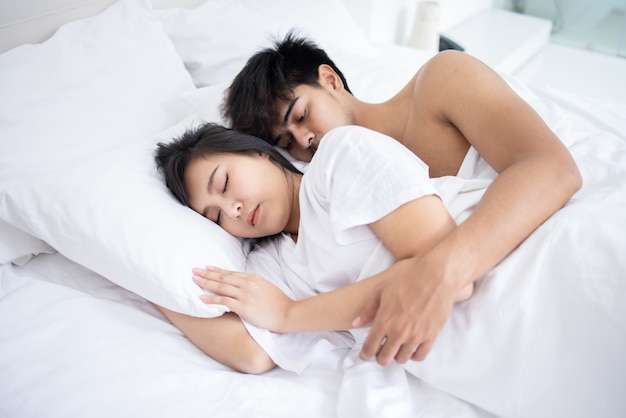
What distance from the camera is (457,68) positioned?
44.6 inches

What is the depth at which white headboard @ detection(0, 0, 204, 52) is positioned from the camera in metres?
1.28

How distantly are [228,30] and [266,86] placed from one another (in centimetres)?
45

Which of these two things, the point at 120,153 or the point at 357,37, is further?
the point at 357,37

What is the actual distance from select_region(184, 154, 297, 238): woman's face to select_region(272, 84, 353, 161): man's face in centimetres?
20

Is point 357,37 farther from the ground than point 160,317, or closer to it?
farther from the ground

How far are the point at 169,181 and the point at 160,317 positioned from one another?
0.98 ft

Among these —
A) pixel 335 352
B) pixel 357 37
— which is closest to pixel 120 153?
pixel 335 352

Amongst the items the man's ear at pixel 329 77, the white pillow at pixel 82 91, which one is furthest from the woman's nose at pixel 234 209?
the man's ear at pixel 329 77

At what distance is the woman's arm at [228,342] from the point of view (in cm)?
95

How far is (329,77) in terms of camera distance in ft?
4.72

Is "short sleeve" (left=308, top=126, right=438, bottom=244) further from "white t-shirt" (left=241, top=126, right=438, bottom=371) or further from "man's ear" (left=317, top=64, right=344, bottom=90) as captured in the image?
"man's ear" (left=317, top=64, right=344, bottom=90)

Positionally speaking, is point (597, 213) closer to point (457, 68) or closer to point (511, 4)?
point (457, 68)

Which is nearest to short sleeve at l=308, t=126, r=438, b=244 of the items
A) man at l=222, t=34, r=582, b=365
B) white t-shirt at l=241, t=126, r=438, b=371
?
white t-shirt at l=241, t=126, r=438, b=371

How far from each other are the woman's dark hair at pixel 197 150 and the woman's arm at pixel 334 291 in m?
0.27
